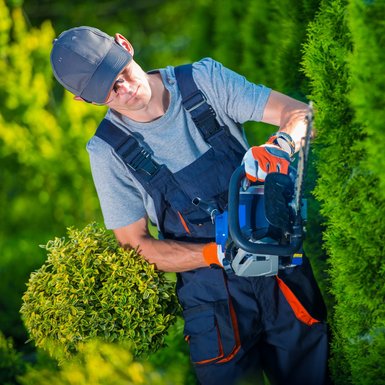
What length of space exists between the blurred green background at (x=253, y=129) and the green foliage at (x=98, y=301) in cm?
38

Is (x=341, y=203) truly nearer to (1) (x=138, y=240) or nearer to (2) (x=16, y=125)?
(1) (x=138, y=240)

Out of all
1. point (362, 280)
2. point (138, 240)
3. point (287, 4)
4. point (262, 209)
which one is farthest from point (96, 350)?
point (287, 4)

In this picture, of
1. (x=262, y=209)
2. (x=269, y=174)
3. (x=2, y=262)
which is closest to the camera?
(x=269, y=174)

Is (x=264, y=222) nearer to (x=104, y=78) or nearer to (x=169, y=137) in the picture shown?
(x=169, y=137)

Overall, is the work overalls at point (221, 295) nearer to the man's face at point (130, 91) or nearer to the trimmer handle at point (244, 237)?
the man's face at point (130, 91)

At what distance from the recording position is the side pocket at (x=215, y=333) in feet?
9.45

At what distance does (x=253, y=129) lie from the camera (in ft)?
19.9

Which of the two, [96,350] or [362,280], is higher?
[362,280]

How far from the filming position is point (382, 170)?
2176 millimetres

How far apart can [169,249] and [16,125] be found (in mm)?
3973

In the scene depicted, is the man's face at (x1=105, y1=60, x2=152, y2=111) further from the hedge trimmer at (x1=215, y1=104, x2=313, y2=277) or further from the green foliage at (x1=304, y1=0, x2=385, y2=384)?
the green foliage at (x1=304, y1=0, x2=385, y2=384)

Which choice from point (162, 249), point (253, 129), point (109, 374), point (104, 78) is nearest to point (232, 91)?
point (104, 78)

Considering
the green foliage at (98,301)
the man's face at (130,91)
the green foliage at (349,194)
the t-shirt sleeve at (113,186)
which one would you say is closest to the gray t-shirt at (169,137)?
the t-shirt sleeve at (113,186)

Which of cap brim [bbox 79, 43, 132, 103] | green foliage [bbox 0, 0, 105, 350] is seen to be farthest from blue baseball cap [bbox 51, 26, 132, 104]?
green foliage [bbox 0, 0, 105, 350]
